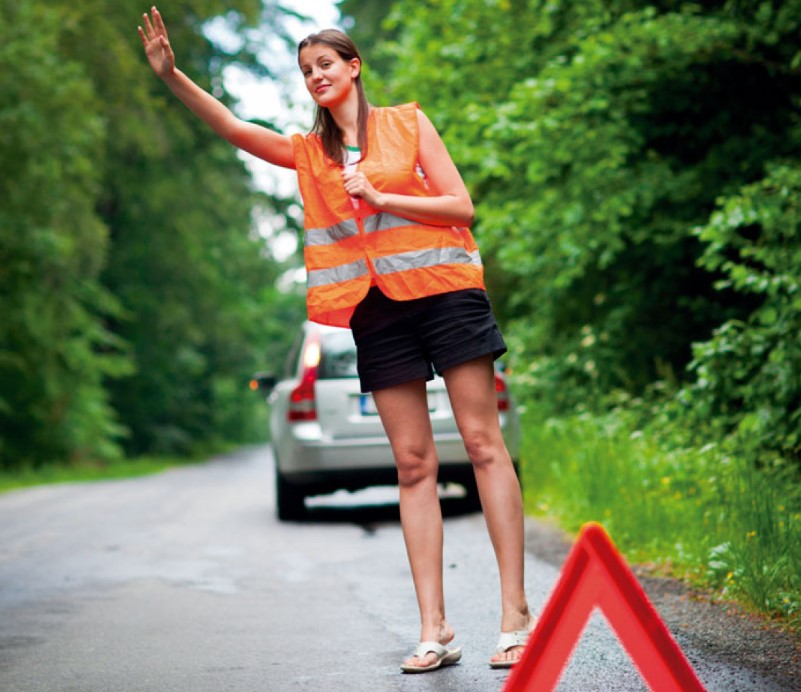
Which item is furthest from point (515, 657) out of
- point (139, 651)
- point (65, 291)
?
point (65, 291)

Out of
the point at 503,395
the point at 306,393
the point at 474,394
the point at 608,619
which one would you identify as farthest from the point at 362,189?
the point at 503,395

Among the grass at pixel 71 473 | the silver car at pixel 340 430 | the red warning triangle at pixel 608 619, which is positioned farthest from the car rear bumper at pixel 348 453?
the grass at pixel 71 473

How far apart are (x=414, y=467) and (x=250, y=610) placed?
5.72 feet

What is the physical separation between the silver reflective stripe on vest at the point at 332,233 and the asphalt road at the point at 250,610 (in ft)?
4.65

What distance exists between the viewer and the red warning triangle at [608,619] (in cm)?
293

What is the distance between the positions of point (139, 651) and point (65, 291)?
1900 cm

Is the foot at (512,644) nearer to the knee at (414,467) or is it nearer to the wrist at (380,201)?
the knee at (414,467)

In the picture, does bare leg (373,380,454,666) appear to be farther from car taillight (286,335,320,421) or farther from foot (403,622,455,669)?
car taillight (286,335,320,421)

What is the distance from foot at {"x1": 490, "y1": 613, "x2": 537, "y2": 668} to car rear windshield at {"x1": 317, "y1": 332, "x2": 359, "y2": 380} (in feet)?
20.0

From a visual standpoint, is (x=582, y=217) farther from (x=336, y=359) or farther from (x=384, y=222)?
(x=384, y=222)

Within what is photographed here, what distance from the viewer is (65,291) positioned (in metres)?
23.0

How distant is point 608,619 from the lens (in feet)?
9.70

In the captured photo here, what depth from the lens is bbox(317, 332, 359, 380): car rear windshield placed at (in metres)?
10.2

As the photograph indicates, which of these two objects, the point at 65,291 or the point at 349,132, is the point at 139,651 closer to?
the point at 349,132
